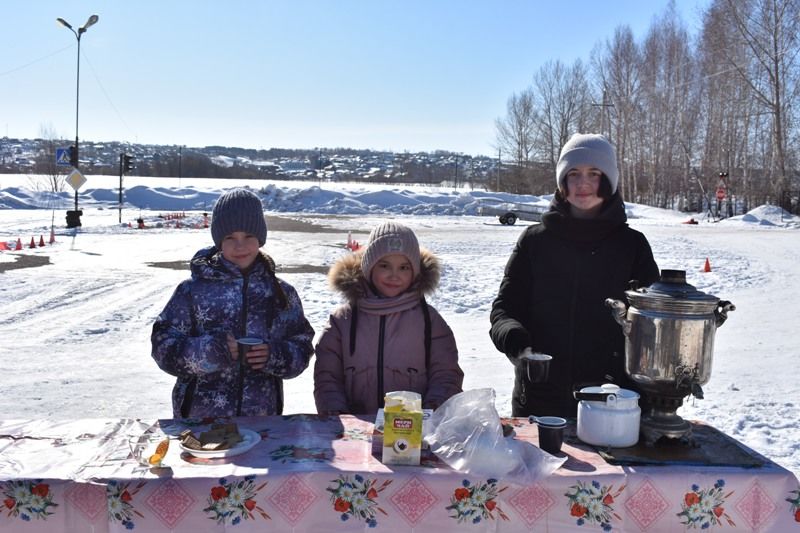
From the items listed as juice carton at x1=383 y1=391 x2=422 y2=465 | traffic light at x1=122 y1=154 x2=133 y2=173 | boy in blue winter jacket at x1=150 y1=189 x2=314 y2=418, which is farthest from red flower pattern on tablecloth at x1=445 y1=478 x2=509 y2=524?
traffic light at x1=122 y1=154 x2=133 y2=173

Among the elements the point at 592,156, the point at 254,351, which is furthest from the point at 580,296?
the point at 254,351

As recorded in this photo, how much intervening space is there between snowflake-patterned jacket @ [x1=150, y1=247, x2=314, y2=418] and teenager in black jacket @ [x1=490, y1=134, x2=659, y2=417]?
2.95 ft

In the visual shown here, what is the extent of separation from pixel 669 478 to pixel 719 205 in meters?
37.3

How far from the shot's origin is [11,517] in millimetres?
1985

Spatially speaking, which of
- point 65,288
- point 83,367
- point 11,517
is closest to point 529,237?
point 11,517

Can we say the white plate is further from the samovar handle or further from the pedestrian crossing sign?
the pedestrian crossing sign

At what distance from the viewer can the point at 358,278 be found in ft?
10.00

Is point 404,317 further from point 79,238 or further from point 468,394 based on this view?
point 79,238

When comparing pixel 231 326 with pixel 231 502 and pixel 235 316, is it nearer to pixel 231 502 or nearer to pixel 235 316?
pixel 235 316

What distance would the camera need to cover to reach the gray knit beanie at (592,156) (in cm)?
287

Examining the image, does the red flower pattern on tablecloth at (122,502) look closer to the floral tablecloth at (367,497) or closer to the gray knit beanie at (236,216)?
the floral tablecloth at (367,497)

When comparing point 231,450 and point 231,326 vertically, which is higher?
point 231,326

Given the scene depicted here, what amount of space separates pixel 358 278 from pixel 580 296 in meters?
0.97

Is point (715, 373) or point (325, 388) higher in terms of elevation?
point (325, 388)
